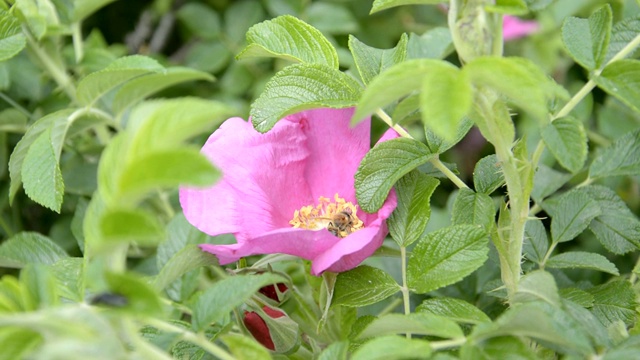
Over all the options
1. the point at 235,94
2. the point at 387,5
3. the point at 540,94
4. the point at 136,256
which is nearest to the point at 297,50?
the point at 387,5

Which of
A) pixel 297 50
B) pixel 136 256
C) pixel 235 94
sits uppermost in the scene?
pixel 297 50

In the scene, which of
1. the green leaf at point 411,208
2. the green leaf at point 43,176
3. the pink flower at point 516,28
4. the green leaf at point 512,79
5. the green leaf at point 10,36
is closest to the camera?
the green leaf at point 512,79

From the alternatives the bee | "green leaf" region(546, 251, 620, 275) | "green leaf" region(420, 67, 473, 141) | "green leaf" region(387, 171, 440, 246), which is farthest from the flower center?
"green leaf" region(420, 67, 473, 141)

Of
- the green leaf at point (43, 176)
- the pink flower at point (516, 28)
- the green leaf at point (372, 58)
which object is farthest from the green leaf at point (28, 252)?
the pink flower at point (516, 28)

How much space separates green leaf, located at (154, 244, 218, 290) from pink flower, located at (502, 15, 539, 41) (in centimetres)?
137

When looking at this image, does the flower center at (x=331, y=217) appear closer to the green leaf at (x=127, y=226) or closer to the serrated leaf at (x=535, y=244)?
the serrated leaf at (x=535, y=244)

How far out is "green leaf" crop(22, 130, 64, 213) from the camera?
946mm

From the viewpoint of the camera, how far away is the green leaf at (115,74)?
107cm

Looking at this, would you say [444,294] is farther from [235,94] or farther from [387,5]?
[235,94]

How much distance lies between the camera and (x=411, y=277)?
821 mm

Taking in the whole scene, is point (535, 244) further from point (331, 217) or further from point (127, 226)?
point (127, 226)

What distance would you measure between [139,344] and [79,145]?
0.91m

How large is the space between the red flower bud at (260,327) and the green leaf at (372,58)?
0.27 m

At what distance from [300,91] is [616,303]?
1.34 feet
